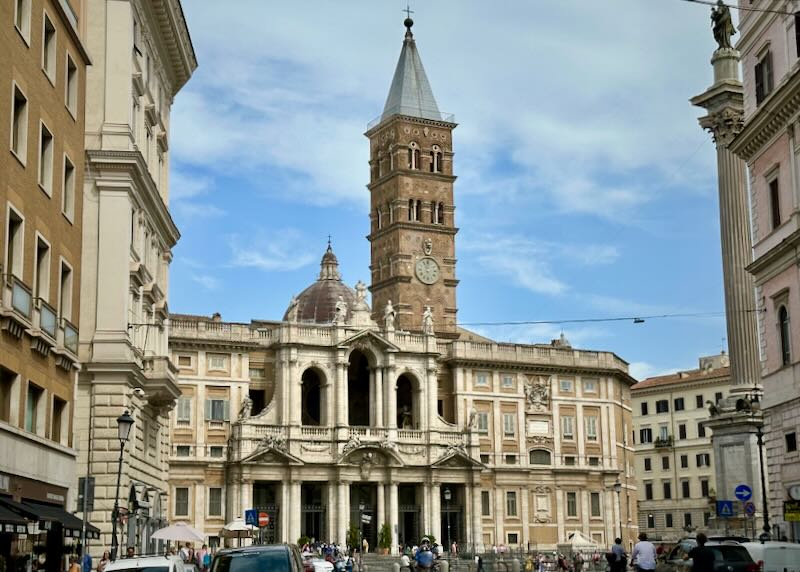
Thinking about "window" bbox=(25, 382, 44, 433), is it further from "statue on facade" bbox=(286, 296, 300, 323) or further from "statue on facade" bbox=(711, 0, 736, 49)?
"statue on facade" bbox=(286, 296, 300, 323)

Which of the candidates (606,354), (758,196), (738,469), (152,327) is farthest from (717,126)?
(606,354)

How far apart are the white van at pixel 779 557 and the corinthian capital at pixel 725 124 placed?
77.6 feet

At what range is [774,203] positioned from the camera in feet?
114

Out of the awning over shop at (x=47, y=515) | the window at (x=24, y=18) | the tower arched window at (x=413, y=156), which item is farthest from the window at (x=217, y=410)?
the window at (x=24, y=18)

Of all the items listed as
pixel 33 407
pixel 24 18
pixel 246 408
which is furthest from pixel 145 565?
pixel 246 408

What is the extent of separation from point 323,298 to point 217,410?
56.0 feet

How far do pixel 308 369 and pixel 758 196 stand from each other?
47.9 meters

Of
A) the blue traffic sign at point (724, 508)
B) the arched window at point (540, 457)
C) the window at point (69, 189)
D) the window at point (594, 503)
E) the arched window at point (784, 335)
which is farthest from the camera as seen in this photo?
the window at point (594, 503)

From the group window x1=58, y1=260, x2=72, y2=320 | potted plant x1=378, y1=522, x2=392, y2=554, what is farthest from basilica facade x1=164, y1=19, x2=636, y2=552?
window x1=58, y1=260, x2=72, y2=320

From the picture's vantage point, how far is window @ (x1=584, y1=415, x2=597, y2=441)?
90000 mm

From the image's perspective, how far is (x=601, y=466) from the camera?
295 ft

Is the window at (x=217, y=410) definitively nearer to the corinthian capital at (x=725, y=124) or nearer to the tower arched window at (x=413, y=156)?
the tower arched window at (x=413, y=156)

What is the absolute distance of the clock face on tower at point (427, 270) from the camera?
319 feet

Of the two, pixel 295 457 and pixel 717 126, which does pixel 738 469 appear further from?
pixel 295 457
